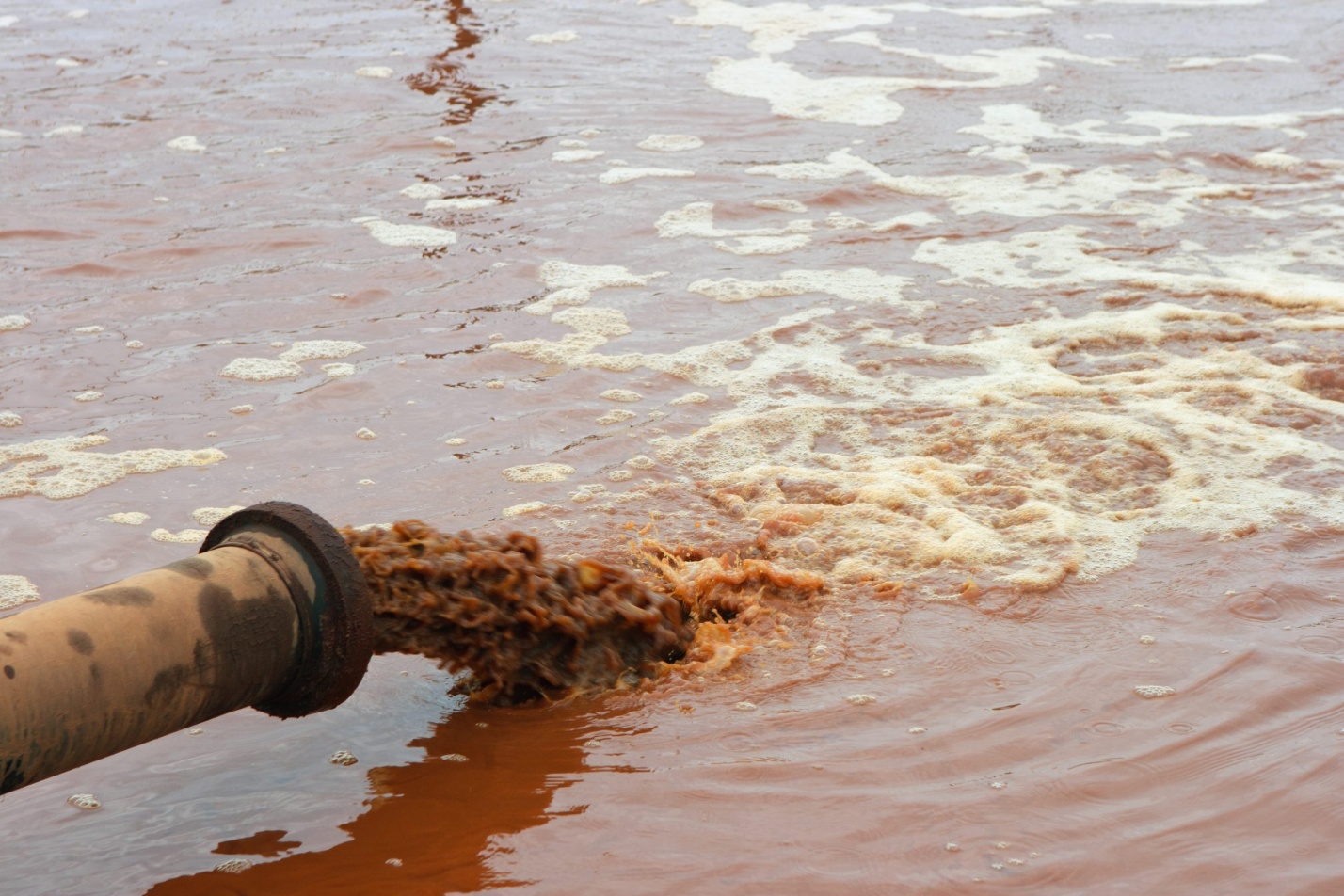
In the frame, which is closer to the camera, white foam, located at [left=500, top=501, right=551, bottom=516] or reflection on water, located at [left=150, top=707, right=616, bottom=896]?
reflection on water, located at [left=150, top=707, right=616, bottom=896]

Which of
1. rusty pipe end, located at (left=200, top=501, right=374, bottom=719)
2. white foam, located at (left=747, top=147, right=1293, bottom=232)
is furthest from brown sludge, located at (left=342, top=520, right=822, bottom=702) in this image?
white foam, located at (left=747, top=147, right=1293, bottom=232)

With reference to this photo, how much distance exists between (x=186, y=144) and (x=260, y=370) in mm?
3886

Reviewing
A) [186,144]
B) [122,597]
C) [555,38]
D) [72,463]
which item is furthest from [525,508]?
[555,38]

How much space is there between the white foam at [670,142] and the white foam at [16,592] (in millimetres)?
5752

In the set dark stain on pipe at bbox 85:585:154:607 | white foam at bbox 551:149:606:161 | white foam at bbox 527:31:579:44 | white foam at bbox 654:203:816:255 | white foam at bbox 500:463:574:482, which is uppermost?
white foam at bbox 527:31:579:44

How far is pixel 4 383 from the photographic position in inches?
205

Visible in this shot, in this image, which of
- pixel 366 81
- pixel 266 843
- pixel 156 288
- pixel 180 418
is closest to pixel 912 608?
pixel 266 843

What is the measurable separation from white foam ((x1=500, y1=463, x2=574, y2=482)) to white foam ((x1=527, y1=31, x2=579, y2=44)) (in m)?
7.41

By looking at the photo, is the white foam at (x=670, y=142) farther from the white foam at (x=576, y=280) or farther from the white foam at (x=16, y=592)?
the white foam at (x=16, y=592)

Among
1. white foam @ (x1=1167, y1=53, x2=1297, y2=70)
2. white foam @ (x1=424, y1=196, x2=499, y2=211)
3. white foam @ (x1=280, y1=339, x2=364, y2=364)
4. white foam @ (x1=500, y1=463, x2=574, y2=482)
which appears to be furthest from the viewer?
white foam @ (x1=1167, y1=53, x2=1297, y2=70)

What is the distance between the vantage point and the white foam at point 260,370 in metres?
5.33

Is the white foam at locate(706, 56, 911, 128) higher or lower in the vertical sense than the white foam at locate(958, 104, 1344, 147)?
higher

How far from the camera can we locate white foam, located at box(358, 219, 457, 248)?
22.6ft

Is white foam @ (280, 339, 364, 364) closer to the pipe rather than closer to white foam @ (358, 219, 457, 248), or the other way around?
white foam @ (358, 219, 457, 248)
